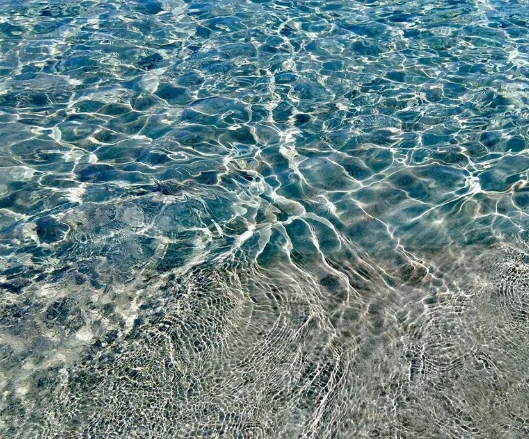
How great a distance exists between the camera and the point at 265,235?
6.41 meters

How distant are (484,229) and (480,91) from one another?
3457 mm

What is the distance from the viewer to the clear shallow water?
475cm

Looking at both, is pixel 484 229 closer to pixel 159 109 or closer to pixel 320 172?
pixel 320 172

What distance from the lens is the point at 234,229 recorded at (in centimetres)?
649

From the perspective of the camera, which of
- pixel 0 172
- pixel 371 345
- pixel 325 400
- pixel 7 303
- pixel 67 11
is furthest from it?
pixel 67 11

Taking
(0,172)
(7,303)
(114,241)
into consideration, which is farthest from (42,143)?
(7,303)

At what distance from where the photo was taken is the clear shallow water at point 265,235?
4750 mm

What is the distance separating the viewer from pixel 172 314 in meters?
5.45

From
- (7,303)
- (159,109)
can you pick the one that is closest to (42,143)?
(159,109)

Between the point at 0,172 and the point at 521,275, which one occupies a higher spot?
the point at 521,275

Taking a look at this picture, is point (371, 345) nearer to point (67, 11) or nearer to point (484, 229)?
point (484, 229)

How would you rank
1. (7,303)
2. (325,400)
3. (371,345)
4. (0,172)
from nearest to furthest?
(325,400)
(371,345)
(7,303)
(0,172)

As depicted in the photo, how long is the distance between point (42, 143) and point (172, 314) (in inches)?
153

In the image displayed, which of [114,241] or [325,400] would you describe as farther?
[114,241]
